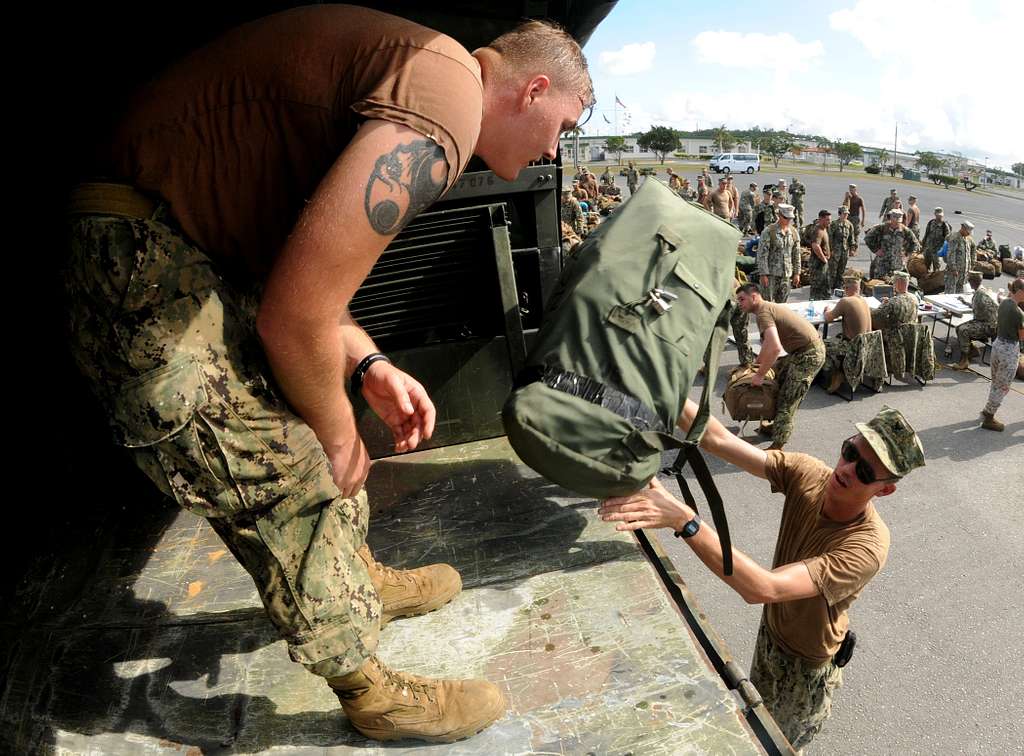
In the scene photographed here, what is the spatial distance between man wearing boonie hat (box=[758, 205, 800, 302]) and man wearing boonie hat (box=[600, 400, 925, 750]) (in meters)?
8.43

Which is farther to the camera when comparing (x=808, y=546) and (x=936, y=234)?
(x=936, y=234)

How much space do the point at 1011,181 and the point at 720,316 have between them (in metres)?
69.4

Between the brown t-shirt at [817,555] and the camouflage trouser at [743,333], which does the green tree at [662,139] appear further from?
the brown t-shirt at [817,555]

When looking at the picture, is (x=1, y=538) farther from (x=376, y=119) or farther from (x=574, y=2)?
(x=574, y=2)

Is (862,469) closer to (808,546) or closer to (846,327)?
(808,546)

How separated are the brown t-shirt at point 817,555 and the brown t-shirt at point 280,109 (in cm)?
213

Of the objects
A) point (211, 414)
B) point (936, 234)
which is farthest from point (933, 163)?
point (211, 414)

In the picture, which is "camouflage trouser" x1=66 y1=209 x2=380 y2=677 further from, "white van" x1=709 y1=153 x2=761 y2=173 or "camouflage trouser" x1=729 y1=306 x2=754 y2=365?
"white van" x1=709 y1=153 x2=761 y2=173

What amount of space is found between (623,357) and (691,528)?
0.93m

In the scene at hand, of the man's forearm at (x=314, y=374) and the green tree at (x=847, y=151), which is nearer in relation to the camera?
the man's forearm at (x=314, y=374)

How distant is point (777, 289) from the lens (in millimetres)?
11102

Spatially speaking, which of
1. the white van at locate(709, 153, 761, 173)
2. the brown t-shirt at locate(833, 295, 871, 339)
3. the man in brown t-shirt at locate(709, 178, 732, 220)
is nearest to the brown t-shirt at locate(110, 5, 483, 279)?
the brown t-shirt at locate(833, 295, 871, 339)

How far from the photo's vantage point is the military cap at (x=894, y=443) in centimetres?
251

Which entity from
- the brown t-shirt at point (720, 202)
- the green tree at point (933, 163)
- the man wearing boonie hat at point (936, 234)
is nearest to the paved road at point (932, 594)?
the man wearing boonie hat at point (936, 234)
